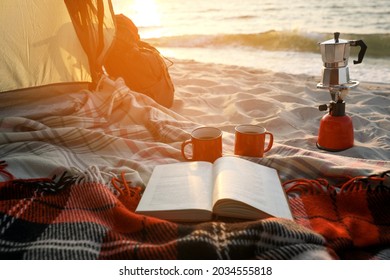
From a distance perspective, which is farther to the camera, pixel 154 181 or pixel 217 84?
pixel 217 84

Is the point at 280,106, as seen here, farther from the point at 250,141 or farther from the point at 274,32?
the point at 274,32

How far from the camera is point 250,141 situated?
116cm

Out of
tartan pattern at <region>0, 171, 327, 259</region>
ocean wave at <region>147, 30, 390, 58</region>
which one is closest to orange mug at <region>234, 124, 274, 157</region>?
tartan pattern at <region>0, 171, 327, 259</region>

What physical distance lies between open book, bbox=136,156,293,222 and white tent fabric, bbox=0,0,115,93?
3.20ft

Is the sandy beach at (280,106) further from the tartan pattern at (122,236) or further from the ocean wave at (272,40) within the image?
the ocean wave at (272,40)

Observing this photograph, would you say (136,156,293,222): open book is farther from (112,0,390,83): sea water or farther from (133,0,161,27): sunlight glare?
(133,0,161,27): sunlight glare

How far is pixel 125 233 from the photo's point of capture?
80 cm

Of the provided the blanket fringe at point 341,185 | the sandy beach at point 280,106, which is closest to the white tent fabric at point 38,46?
the sandy beach at point 280,106

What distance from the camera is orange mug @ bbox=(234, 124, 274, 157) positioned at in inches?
45.6

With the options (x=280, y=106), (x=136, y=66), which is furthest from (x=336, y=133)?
(x=136, y=66)

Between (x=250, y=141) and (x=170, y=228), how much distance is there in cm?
50
